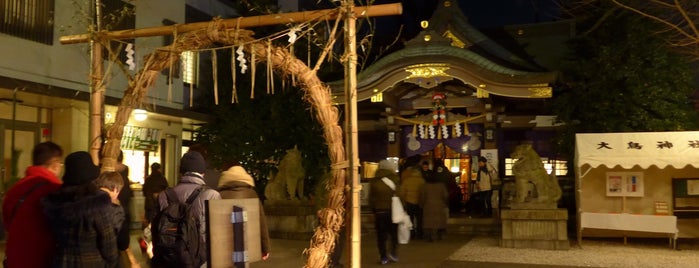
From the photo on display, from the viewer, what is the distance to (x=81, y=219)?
13.3ft

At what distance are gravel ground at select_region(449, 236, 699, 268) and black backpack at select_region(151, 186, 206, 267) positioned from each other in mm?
6793

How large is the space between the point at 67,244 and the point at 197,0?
1661 centimetres

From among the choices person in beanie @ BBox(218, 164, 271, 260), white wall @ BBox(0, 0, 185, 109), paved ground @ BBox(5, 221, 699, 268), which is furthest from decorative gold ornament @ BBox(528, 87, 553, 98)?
person in beanie @ BBox(218, 164, 271, 260)

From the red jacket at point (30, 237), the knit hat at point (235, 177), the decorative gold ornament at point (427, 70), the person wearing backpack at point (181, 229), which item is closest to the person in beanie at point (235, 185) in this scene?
the knit hat at point (235, 177)

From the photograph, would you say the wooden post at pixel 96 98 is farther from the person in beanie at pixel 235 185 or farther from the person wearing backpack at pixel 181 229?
the person wearing backpack at pixel 181 229

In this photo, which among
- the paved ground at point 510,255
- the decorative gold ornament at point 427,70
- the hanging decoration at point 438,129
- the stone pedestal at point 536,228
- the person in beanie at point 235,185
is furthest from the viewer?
the hanging decoration at point 438,129

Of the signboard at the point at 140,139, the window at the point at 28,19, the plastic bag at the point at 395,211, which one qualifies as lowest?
the plastic bag at the point at 395,211

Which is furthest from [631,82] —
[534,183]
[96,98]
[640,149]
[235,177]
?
[96,98]

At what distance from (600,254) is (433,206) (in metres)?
3.52

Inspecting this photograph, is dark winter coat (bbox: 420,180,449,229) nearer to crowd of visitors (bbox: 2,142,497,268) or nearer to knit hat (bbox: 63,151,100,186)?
crowd of visitors (bbox: 2,142,497,268)

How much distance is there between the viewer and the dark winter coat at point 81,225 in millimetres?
4035

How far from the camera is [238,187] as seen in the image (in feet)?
19.8

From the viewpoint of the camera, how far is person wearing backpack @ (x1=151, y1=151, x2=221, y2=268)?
4.64m

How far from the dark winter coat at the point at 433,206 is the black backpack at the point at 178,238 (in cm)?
887
